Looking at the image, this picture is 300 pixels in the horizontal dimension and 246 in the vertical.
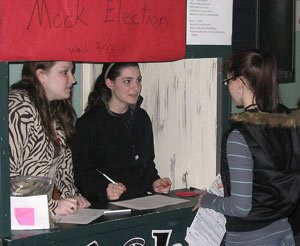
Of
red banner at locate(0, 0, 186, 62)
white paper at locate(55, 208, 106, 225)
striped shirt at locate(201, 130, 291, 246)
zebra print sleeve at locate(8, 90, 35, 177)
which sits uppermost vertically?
red banner at locate(0, 0, 186, 62)

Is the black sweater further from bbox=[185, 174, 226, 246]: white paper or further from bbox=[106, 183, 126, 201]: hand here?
bbox=[185, 174, 226, 246]: white paper

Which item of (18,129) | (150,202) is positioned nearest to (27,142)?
(18,129)

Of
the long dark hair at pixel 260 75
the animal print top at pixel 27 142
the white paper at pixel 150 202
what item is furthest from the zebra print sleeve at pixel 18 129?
the long dark hair at pixel 260 75

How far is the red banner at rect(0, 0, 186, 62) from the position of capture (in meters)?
1.94

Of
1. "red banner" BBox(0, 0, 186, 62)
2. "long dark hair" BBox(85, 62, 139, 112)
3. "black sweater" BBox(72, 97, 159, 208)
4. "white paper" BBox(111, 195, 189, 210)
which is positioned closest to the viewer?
"red banner" BBox(0, 0, 186, 62)

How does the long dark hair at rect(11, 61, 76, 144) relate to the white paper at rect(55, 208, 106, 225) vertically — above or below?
above

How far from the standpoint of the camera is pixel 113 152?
294cm

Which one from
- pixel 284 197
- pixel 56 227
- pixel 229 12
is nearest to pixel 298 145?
pixel 284 197

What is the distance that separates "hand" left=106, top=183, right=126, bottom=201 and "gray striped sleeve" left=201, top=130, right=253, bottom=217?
0.62 metres

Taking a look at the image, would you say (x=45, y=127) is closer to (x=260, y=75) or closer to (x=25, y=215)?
(x=25, y=215)

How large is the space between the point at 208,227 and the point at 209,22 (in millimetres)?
885

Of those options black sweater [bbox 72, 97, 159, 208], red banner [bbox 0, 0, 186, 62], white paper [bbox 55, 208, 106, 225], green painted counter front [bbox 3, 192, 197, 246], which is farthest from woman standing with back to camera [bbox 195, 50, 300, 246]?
black sweater [bbox 72, 97, 159, 208]

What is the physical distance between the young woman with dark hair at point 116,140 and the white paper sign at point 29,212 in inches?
26.9

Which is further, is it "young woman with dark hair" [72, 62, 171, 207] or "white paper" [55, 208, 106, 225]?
"young woman with dark hair" [72, 62, 171, 207]
